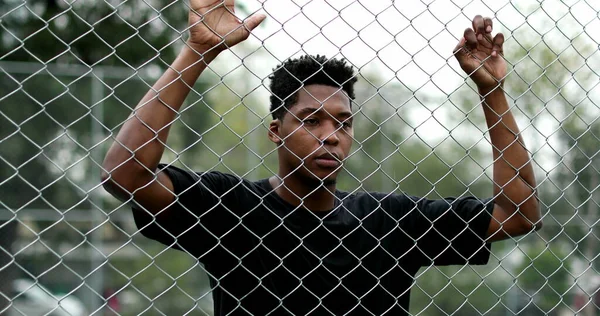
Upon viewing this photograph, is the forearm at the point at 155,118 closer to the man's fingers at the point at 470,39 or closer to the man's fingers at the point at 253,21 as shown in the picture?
the man's fingers at the point at 253,21

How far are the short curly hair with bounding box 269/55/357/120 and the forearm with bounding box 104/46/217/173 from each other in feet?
1.92

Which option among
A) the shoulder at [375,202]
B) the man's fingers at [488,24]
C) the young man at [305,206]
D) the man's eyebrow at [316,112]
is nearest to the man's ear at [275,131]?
the young man at [305,206]

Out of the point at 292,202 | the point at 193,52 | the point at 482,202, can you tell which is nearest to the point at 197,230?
the point at 292,202

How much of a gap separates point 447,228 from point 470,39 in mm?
766

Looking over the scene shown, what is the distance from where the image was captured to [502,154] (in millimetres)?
2908

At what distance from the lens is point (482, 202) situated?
9.58 feet

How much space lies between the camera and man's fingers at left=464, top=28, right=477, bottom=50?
2750 mm

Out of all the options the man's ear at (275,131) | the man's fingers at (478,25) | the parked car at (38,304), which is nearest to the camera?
the man's fingers at (478,25)

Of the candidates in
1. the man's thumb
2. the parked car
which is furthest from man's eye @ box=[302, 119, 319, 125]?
the parked car

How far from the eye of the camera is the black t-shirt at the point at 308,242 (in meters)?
2.43

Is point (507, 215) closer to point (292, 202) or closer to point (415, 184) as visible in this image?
point (292, 202)

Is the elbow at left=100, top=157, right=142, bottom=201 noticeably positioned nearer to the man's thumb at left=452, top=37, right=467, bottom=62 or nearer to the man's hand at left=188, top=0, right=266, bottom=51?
the man's hand at left=188, top=0, right=266, bottom=51

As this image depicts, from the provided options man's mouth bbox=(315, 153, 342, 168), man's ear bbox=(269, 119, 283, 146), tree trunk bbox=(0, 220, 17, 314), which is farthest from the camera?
tree trunk bbox=(0, 220, 17, 314)

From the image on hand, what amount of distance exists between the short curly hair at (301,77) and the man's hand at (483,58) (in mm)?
477
